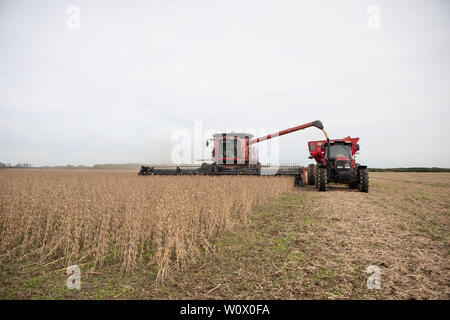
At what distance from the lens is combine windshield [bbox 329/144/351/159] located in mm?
10158

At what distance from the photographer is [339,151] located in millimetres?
10281

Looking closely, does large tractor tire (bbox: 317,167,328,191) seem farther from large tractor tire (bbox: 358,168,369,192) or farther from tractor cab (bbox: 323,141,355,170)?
large tractor tire (bbox: 358,168,369,192)

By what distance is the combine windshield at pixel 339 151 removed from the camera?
10158mm

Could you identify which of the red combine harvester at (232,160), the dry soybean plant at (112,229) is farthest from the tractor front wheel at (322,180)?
the dry soybean plant at (112,229)

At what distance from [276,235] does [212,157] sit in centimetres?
895

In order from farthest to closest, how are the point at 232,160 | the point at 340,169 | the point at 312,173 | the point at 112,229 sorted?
the point at 312,173
the point at 232,160
the point at 340,169
the point at 112,229

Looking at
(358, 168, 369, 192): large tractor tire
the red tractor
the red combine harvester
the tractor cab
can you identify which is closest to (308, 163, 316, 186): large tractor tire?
the red combine harvester

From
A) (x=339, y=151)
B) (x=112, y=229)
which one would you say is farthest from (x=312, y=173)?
(x=112, y=229)

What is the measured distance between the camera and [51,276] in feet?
7.98

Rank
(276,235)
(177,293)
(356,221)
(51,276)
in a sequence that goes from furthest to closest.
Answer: (356,221) < (276,235) < (51,276) < (177,293)

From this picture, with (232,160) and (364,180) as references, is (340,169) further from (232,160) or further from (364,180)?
(232,160)

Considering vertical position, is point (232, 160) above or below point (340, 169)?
above

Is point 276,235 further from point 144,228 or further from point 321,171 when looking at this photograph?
point 321,171
